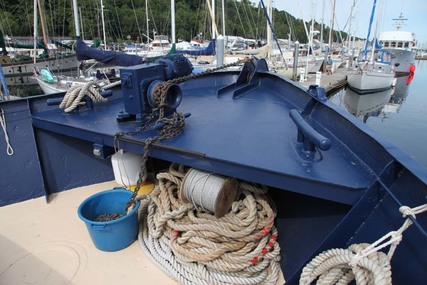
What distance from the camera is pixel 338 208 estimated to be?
185cm

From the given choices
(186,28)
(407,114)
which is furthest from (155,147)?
(186,28)

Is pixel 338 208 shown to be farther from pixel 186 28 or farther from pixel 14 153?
pixel 186 28

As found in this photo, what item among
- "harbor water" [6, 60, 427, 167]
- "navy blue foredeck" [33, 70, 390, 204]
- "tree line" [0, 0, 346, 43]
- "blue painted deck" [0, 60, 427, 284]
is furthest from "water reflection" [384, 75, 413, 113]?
"tree line" [0, 0, 346, 43]

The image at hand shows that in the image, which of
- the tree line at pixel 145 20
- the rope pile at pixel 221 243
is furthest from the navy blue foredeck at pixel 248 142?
the tree line at pixel 145 20

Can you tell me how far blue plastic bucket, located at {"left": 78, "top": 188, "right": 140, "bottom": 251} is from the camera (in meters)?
2.21

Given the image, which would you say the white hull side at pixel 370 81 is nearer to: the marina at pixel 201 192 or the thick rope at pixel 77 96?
the marina at pixel 201 192

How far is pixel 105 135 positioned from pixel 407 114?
671 inches

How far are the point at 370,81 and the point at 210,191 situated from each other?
58.1 ft

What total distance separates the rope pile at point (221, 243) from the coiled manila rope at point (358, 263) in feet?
2.01

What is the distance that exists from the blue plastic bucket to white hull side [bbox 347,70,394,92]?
17.3 m

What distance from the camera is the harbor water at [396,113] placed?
1110 cm

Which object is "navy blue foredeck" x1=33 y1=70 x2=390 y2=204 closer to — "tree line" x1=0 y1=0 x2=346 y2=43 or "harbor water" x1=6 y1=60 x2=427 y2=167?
"harbor water" x1=6 y1=60 x2=427 y2=167

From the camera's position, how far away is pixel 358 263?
1.24 m

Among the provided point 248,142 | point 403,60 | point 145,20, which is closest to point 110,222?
point 248,142
